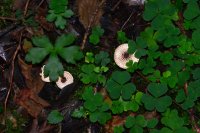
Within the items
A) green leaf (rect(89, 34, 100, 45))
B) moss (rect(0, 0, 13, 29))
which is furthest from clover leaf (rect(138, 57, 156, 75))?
moss (rect(0, 0, 13, 29))

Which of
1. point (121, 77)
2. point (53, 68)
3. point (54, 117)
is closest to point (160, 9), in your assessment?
point (121, 77)

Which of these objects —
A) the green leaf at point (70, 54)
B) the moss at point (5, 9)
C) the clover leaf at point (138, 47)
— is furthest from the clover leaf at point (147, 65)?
the moss at point (5, 9)

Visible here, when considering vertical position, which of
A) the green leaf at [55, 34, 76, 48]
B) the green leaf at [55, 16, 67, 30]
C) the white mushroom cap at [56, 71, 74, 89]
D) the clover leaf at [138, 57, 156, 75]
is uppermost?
the green leaf at [55, 16, 67, 30]

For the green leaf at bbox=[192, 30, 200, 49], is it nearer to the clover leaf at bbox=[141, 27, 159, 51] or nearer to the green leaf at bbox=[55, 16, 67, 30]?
the clover leaf at bbox=[141, 27, 159, 51]

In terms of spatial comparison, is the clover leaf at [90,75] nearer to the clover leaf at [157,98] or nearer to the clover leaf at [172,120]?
the clover leaf at [157,98]

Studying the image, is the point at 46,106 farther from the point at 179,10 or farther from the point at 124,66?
the point at 179,10

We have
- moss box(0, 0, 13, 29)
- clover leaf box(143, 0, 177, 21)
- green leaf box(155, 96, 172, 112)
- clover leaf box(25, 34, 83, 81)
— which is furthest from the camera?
moss box(0, 0, 13, 29)

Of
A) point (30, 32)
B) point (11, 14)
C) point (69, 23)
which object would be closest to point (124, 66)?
point (69, 23)
